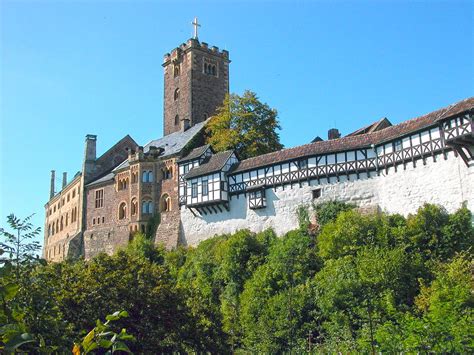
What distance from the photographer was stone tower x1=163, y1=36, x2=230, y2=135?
192 feet

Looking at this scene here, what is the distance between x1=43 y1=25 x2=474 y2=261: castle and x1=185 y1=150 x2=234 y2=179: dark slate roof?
0.41ft

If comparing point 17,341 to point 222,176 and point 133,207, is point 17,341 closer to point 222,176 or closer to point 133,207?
point 222,176

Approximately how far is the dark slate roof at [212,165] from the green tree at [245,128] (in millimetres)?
2701

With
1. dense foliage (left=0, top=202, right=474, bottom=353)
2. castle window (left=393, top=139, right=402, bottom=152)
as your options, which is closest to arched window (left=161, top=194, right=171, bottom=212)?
dense foliage (left=0, top=202, right=474, bottom=353)

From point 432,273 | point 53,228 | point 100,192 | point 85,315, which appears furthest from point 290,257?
point 53,228

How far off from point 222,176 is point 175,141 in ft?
39.3

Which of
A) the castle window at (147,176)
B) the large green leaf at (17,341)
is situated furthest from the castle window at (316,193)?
the large green leaf at (17,341)

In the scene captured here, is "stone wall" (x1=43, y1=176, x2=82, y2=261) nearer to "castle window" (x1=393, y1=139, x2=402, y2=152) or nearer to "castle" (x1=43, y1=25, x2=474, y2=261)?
"castle" (x1=43, y1=25, x2=474, y2=261)

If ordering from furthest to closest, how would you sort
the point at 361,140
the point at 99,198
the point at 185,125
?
1. the point at 185,125
2. the point at 99,198
3. the point at 361,140

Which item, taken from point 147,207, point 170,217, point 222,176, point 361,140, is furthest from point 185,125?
point 361,140

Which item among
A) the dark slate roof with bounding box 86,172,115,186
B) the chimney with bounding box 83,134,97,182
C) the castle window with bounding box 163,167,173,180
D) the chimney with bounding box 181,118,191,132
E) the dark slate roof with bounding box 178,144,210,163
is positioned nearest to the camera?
the dark slate roof with bounding box 178,144,210,163

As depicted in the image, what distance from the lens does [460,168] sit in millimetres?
28578

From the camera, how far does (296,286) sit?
31.5 m

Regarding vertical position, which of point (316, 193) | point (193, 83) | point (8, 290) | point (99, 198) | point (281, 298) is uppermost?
point (193, 83)
